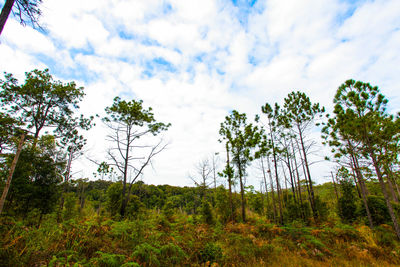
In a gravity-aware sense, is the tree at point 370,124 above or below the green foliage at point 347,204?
above

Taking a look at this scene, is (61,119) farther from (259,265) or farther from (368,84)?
(368,84)

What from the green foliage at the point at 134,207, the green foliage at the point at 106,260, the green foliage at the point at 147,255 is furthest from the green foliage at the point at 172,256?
the green foliage at the point at 134,207

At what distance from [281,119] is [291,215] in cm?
1075

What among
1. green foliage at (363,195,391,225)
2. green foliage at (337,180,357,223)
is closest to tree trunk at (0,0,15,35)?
green foliage at (363,195,391,225)

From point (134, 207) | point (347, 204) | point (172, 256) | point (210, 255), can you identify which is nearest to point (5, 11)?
point (172, 256)

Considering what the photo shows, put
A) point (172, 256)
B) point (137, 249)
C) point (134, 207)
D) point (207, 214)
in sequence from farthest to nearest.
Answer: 1. point (134, 207)
2. point (207, 214)
3. point (172, 256)
4. point (137, 249)

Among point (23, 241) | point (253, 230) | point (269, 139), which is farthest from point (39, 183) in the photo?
point (269, 139)

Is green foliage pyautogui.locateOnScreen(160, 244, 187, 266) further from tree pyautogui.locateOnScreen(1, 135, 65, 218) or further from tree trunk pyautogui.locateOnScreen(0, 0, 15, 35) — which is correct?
tree pyautogui.locateOnScreen(1, 135, 65, 218)

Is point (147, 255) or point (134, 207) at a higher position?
point (134, 207)

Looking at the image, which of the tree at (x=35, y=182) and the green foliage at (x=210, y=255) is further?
the tree at (x=35, y=182)

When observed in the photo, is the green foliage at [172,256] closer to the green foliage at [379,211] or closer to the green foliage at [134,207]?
the green foliage at [134,207]

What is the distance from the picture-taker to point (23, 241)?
13.3 feet

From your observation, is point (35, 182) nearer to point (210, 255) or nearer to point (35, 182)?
point (35, 182)

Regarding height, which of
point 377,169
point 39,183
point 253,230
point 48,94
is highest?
point 48,94
